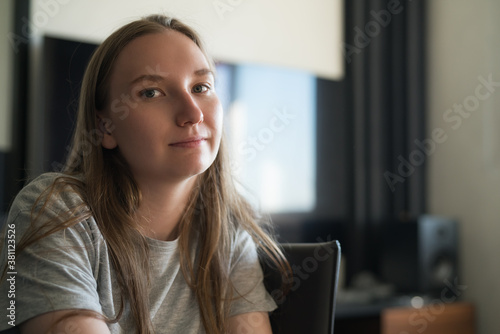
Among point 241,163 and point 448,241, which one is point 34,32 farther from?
point 448,241

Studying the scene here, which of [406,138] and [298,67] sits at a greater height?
[298,67]

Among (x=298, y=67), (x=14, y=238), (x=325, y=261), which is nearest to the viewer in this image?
(x=14, y=238)

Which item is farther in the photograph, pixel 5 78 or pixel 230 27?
pixel 230 27

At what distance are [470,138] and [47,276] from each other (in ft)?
8.72

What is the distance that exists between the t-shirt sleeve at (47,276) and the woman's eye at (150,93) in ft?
1.01

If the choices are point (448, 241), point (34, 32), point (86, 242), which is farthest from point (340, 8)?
point (86, 242)

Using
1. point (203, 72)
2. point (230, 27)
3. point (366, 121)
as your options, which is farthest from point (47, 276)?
point (366, 121)

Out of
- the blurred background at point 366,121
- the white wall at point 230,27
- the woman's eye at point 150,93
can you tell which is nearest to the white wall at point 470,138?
the blurred background at point 366,121

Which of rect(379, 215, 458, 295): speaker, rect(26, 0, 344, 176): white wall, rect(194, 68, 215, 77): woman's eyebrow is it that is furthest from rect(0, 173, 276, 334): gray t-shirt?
rect(379, 215, 458, 295): speaker

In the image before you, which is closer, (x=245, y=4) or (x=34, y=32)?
(x=34, y=32)

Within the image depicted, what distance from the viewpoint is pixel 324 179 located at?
10.0 ft

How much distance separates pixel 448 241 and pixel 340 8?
1.54 meters

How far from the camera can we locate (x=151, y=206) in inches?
44.3

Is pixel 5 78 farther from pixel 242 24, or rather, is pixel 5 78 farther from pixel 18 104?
pixel 242 24
